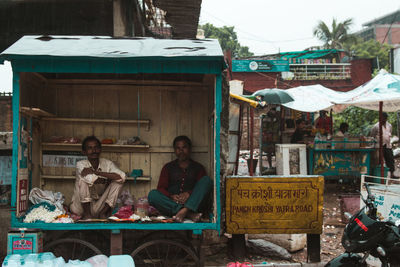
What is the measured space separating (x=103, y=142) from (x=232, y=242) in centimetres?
248

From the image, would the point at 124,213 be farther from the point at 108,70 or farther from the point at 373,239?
the point at 373,239

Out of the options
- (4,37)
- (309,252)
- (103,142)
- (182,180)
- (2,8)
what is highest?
(2,8)

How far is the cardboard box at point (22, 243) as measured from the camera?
425cm

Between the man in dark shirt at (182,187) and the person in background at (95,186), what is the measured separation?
1.87 ft

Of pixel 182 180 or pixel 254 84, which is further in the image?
pixel 254 84

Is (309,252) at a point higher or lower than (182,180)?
lower

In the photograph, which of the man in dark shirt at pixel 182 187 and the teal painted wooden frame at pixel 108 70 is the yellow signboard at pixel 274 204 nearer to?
the man in dark shirt at pixel 182 187

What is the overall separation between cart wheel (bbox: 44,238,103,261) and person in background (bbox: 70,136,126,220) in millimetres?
381

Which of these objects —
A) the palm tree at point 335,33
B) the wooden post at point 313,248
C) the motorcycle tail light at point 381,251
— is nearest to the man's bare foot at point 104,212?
the wooden post at point 313,248

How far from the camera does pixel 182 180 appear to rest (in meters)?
5.37

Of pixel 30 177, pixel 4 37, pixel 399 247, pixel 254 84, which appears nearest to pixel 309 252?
pixel 399 247

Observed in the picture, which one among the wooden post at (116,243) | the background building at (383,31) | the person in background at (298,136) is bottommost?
the wooden post at (116,243)

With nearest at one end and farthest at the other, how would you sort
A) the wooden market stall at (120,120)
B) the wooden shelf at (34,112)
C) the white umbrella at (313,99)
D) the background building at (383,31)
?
the wooden shelf at (34,112) < the wooden market stall at (120,120) < the white umbrella at (313,99) < the background building at (383,31)

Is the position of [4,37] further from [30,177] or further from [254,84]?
[254,84]
